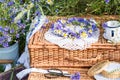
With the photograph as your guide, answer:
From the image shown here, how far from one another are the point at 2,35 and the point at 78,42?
568 millimetres

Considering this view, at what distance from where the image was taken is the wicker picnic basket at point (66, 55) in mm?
2084

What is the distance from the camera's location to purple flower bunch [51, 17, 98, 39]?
2127mm

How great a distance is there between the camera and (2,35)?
238 centimetres

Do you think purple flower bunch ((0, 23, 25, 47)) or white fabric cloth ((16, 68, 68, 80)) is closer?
white fabric cloth ((16, 68, 68, 80))

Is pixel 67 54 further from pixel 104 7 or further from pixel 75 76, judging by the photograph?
pixel 104 7

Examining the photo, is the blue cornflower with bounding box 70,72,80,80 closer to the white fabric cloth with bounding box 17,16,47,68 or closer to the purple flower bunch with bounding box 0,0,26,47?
the white fabric cloth with bounding box 17,16,47,68

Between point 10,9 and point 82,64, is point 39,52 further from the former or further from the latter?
point 10,9

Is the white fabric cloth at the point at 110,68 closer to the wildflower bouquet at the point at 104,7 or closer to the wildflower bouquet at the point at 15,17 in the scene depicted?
the wildflower bouquet at the point at 104,7

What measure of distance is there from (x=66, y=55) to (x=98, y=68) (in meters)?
0.21

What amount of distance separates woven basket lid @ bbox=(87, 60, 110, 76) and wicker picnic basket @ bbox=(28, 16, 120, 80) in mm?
35

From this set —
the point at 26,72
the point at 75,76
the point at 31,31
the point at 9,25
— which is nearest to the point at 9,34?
the point at 9,25

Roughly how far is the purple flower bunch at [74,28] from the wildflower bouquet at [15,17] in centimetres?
23

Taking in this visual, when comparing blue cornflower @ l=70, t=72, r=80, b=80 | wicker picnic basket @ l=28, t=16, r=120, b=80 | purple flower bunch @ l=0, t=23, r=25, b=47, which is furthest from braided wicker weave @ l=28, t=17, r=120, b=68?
purple flower bunch @ l=0, t=23, r=25, b=47

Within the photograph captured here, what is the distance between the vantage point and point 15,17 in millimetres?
2416
